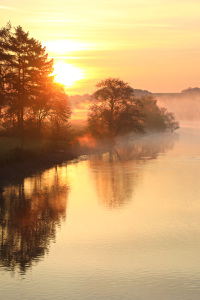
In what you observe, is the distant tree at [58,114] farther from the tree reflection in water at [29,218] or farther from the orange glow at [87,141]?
the tree reflection in water at [29,218]

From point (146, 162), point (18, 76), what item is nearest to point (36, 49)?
point (18, 76)

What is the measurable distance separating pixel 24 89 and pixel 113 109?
41.9 m

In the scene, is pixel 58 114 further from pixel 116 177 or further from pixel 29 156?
pixel 116 177

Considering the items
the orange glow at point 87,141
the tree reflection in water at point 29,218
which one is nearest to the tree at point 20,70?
the tree reflection in water at point 29,218

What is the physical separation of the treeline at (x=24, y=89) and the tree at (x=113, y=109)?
28.6m

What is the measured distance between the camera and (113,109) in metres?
102

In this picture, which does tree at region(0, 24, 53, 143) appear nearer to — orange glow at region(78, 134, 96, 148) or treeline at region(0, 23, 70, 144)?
treeline at region(0, 23, 70, 144)

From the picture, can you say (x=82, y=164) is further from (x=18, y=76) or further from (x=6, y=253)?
(x=6, y=253)

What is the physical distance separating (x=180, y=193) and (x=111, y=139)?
64.4m

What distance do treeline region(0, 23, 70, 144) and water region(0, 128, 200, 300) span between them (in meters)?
17.2

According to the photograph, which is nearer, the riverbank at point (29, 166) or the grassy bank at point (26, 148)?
the riverbank at point (29, 166)

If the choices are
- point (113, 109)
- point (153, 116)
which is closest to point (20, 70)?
point (113, 109)

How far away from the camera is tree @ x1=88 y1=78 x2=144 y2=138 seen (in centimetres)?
10125

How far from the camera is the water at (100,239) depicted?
1811 centimetres
